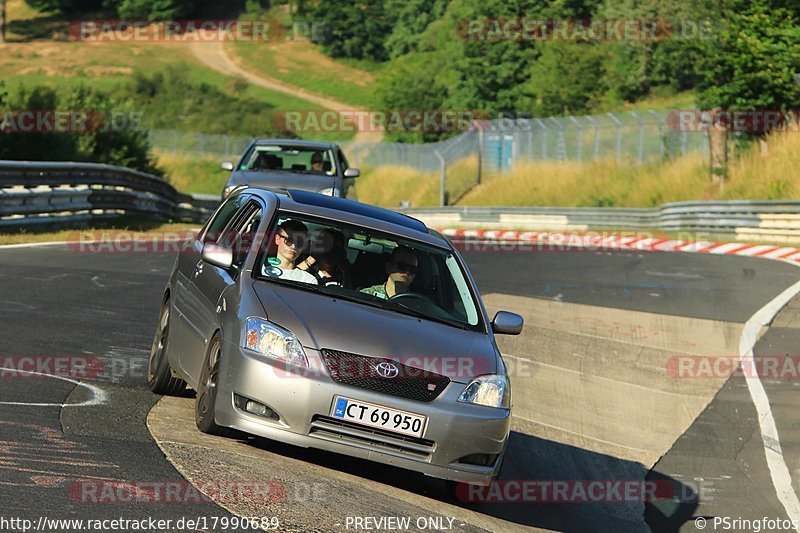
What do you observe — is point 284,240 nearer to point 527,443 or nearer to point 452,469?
point 452,469

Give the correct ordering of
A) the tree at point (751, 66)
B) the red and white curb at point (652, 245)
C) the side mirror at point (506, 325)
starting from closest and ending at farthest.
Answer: the side mirror at point (506, 325) → the red and white curb at point (652, 245) → the tree at point (751, 66)

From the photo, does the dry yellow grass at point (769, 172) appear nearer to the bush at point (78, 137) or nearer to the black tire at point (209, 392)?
the bush at point (78, 137)

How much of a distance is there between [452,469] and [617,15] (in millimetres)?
76326

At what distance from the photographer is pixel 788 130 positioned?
120ft

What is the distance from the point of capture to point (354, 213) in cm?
876

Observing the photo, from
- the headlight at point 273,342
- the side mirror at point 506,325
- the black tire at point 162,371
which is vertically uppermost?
the headlight at point 273,342

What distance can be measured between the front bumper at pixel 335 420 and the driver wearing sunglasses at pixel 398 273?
1262mm

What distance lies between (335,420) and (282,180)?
1289cm

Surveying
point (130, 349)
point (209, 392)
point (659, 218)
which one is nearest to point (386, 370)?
point (209, 392)

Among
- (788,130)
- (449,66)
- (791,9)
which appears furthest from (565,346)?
(449,66)

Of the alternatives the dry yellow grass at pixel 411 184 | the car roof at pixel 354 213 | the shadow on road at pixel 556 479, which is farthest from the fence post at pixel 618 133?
the car roof at pixel 354 213

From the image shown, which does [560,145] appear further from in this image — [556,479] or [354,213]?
[354,213]

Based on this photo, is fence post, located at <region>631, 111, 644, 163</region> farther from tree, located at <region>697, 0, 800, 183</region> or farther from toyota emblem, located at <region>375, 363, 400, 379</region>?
toyota emblem, located at <region>375, 363, 400, 379</region>

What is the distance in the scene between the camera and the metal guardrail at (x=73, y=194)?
67.6ft
